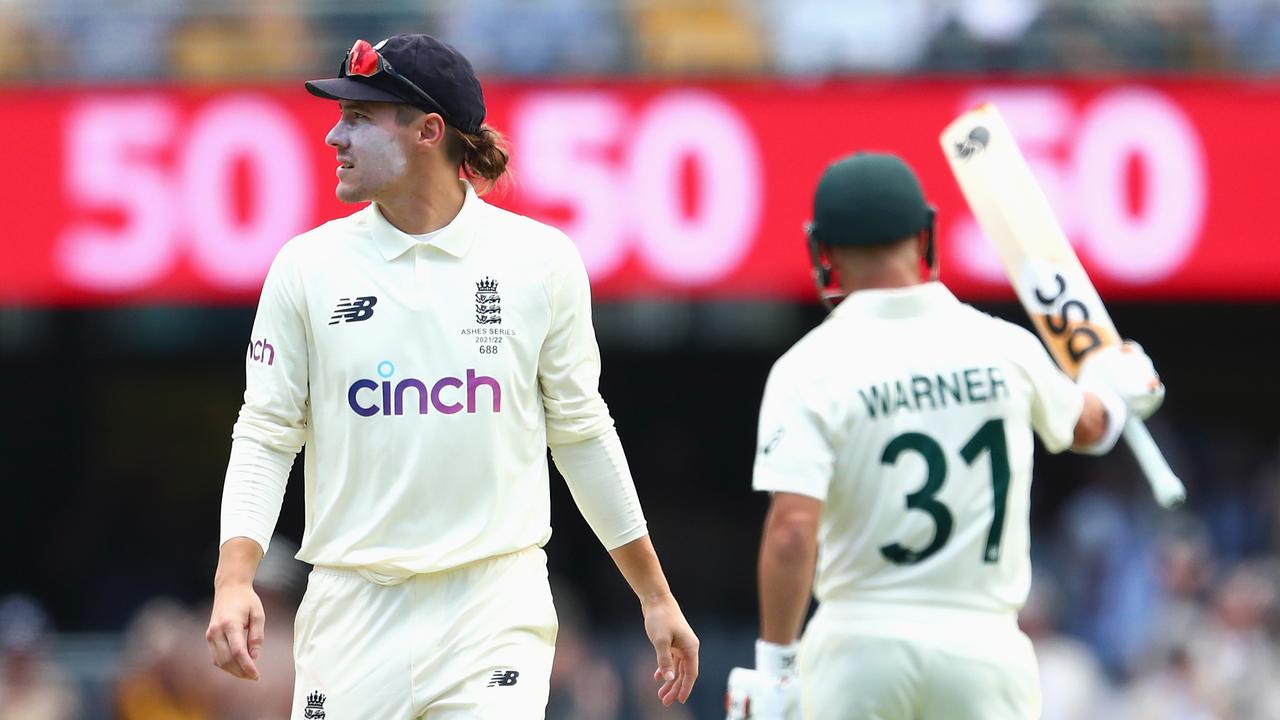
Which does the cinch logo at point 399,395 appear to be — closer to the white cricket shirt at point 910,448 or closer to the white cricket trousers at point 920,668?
the white cricket shirt at point 910,448

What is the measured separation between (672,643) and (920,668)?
1.90 ft

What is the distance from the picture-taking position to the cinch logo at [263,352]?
13.1ft

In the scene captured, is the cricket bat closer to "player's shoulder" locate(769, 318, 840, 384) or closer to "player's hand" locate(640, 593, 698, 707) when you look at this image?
"player's shoulder" locate(769, 318, 840, 384)

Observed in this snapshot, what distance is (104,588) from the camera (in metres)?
12.3

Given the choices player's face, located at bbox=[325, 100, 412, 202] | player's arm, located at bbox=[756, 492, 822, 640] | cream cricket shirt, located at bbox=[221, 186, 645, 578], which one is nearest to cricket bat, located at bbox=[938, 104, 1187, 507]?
player's arm, located at bbox=[756, 492, 822, 640]

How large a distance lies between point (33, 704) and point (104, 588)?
314cm

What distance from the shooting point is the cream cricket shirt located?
12.9 feet

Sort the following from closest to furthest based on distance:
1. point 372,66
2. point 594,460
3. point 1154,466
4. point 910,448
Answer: point 910,448 → point 372,66 → point 594,460 → point 1154,466

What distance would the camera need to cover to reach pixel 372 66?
407cm

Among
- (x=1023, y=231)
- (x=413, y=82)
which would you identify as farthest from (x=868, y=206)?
(x=413, y=82)

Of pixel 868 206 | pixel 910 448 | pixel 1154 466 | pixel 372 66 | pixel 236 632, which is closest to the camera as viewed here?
pixel 236 632

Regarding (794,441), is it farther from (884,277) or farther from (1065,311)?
(1065,311)

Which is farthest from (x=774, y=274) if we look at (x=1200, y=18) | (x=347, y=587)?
(x=347, y=587)

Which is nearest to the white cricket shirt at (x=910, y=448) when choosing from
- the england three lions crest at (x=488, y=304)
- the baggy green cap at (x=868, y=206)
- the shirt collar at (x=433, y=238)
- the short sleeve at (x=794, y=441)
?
the short sleeve at (x=794, y=441)
